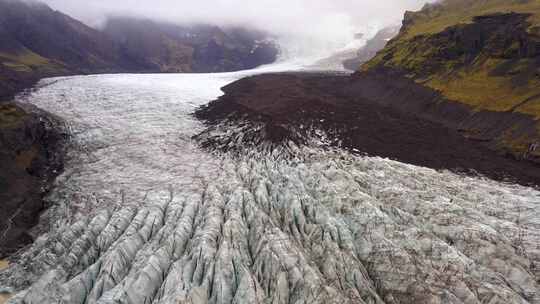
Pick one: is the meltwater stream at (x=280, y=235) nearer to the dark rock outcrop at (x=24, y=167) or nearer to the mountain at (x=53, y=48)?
the dark rock outcrop at (x=24, y=167)

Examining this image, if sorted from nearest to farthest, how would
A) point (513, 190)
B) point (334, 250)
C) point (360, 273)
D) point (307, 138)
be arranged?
point (360, 273)
point (334, 250)
point (513, 190)
point (307, 138)

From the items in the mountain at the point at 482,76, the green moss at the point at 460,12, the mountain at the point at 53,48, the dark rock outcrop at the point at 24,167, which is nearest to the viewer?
the dark rock outcrop at the point at 24,167

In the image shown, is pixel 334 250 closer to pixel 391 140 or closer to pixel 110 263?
pixel 110 263

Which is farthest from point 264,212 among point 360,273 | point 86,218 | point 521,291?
point 521,291

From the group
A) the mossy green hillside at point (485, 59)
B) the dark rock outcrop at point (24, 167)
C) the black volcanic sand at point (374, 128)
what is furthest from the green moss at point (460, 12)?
the dark rock outcrop at point (24, 167)

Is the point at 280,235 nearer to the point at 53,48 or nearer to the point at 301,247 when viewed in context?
the point at 301,247

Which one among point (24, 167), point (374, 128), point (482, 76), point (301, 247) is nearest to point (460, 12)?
point (482, 76)
